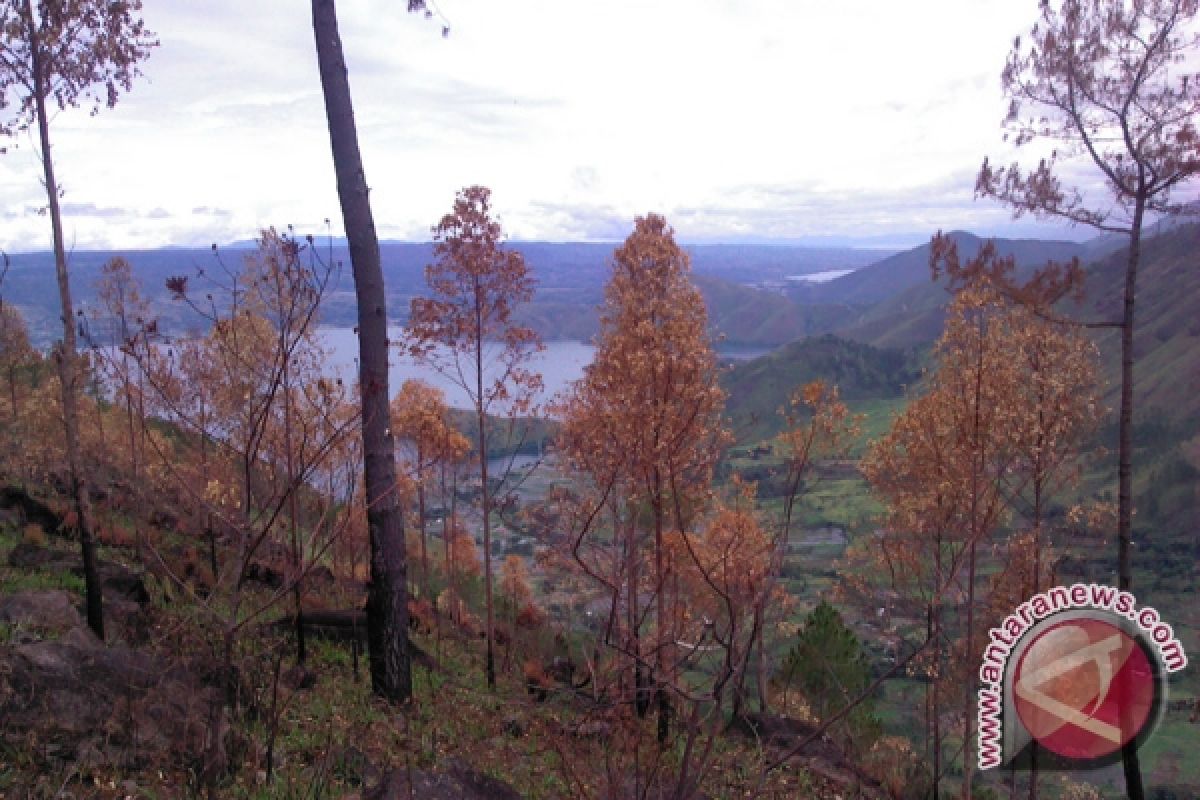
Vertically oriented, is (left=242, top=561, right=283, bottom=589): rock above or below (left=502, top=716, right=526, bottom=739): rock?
below

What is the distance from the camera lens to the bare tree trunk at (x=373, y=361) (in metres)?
6.97

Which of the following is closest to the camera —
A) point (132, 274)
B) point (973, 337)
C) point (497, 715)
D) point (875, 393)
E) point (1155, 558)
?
point (497, 715)

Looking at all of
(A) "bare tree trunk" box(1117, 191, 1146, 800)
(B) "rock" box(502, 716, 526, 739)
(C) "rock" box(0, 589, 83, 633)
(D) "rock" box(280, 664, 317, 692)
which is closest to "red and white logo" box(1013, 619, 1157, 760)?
(A) "bare tree trunk" box(1117, 191, 1146, 800)

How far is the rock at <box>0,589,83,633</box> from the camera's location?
23.9 ft

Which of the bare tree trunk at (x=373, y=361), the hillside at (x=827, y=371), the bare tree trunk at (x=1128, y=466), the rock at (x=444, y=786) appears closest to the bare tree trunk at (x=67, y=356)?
the bare tree trunk at (x=373, y=361)

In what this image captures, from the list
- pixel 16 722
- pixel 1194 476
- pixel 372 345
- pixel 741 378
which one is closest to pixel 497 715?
pixel 372 345

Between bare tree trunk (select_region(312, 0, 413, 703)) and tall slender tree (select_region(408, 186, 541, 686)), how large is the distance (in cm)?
637

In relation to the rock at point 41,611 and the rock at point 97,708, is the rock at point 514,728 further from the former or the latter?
the rock at point 41,611

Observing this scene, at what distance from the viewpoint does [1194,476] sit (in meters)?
93.1

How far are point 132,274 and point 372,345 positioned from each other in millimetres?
9094

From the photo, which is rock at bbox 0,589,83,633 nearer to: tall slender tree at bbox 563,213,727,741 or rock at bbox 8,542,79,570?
rock at bbox 8,542,79,570

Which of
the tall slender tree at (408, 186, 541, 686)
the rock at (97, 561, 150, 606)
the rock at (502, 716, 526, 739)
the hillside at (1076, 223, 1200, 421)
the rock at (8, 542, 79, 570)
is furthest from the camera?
the hillside at (1076, 223, 1200, 421)

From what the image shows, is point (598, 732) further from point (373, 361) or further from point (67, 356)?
point (67, 356)

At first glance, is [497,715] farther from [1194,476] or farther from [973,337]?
[1194,476]
